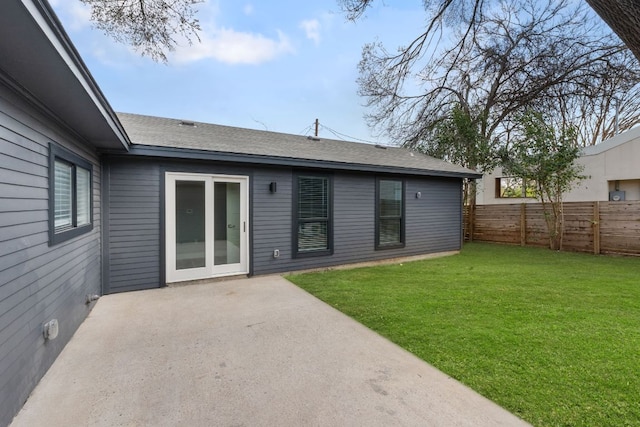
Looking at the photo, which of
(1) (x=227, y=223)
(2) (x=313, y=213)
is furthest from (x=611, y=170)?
(1) (x=227, y=223)

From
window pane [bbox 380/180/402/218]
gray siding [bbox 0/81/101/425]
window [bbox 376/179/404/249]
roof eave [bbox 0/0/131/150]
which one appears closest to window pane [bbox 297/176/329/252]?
window [bbox 376/179/404/249]

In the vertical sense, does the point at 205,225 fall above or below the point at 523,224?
above

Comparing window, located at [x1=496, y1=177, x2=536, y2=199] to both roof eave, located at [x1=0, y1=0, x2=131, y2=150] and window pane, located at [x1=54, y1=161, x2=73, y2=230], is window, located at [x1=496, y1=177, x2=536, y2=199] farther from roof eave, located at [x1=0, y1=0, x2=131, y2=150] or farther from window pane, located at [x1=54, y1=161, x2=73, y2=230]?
window pane, located at [x1=54, y1=161, x2=73, y2=230]

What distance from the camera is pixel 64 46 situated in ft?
5.91

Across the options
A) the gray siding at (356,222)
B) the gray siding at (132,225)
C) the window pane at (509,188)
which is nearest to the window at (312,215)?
the gray siding at (356,222)

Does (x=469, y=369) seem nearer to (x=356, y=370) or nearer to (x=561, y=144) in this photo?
(x=356, y=370)

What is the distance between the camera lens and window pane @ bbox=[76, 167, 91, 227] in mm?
3586

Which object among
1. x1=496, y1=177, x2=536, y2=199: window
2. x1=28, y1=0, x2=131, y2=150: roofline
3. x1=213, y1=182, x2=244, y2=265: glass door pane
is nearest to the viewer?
x1=28, y1=0, x2=131, y2=150: roofline

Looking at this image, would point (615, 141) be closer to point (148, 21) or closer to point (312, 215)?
point (312, 215)

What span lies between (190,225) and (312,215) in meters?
2.33

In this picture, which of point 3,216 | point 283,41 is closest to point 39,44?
point 3,216

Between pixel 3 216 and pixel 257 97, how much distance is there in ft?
39.1

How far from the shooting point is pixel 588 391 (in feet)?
6.90

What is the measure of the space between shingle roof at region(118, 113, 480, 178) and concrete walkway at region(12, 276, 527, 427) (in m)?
2.76
